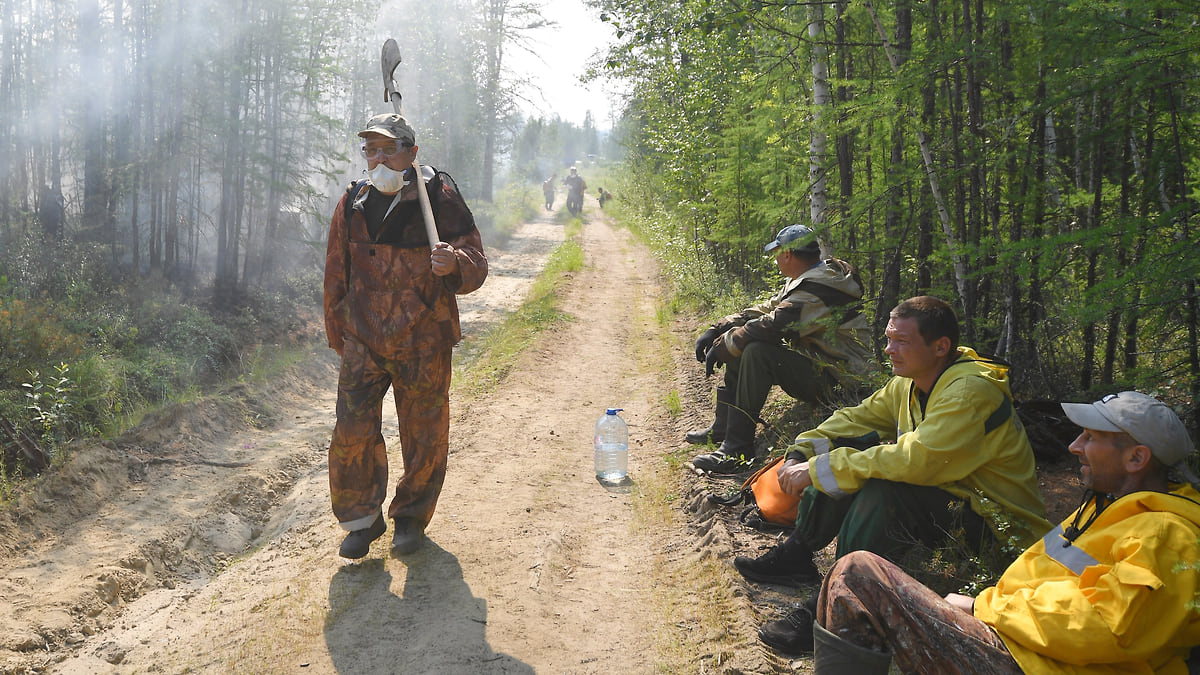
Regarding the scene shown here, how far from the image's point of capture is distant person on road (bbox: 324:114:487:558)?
14.2 ft

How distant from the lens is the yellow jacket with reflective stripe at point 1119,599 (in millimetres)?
2131

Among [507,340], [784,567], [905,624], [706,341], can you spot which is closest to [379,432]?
[784,567]

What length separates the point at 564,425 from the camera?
7.28 meters

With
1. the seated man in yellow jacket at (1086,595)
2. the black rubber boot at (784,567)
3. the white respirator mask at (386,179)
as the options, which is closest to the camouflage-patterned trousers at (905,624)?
the seated man in yellow jacket at (1086,595)

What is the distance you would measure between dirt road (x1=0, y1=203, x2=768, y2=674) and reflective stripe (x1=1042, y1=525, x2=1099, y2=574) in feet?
5.09

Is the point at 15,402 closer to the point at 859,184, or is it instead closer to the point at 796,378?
the point at 796,378

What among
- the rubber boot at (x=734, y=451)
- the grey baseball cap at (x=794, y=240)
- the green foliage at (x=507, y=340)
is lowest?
the rubber boot at (x=734, y=451)

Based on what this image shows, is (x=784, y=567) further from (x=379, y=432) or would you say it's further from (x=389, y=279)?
(x=389, y=279)

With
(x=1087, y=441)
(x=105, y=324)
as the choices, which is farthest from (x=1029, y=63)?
(x=105, y=324)

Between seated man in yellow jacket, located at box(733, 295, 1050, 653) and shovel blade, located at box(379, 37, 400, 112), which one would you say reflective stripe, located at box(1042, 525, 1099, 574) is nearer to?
seated man in yellow jacket, located at box(733, 295, 1050, 653)

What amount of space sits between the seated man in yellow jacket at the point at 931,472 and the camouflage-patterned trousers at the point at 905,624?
688 mm

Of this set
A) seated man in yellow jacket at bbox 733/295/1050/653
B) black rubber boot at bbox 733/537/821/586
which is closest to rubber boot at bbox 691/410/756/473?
black rubber boot at bbox 733/537/821/586

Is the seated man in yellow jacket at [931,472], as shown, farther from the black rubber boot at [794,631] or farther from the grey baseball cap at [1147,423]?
the grey baseball cap at [1147,423]

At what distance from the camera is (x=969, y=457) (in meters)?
3.37
